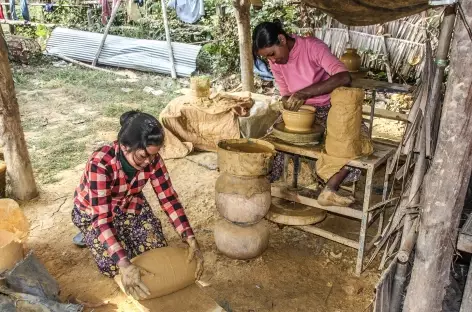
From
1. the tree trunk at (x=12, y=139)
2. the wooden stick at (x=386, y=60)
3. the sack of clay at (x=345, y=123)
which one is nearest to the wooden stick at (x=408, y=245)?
the sack of clay at (x=345, y=123)

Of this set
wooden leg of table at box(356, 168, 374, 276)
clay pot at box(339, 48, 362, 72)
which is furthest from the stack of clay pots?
clay pot at box(339, 48, 362, 72)

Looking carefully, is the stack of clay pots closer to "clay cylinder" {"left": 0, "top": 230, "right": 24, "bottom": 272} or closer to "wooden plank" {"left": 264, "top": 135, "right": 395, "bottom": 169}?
"wooden plank" {"left": 264, "top": 135, "right": 395, "bottom": 169}

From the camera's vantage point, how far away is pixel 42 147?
228 inches

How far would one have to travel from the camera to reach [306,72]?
373 centimetres

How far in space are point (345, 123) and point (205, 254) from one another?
1566 mm

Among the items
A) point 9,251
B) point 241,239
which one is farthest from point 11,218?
point 241,239

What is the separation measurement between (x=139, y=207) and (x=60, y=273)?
923 mm

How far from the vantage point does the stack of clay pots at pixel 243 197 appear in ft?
10.1

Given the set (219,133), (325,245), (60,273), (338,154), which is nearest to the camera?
(338,154)

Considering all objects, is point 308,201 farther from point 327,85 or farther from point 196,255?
point 196,255

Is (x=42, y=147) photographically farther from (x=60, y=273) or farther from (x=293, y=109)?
(x=293, y=109)

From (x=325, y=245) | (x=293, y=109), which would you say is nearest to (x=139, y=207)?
(x=293, y=109)

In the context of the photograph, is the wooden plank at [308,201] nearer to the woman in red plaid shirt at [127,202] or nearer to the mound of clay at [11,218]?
the woman in red plaid shirt at [127,202]

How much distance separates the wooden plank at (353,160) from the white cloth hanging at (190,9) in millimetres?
7102
